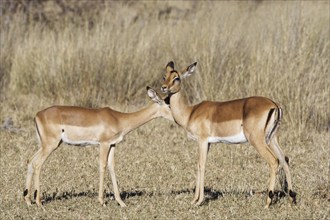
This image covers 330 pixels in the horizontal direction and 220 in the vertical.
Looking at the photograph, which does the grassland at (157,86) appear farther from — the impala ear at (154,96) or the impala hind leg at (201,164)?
the impala ear at (154,96)

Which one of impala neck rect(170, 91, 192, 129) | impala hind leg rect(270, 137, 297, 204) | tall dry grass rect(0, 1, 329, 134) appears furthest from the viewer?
tall dry grass rect(0, 1, 329, 134)

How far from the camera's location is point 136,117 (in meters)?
7.66

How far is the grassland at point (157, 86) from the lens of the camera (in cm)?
754

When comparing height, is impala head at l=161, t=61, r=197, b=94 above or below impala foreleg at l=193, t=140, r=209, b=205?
above

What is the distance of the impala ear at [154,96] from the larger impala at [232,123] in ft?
0.38

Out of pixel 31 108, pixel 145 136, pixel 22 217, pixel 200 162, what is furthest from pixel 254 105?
pixel 31 108

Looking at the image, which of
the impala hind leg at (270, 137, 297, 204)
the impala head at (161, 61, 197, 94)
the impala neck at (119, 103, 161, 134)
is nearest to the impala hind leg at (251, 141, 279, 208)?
the impala hind leg at (270, 137, 297, 204)

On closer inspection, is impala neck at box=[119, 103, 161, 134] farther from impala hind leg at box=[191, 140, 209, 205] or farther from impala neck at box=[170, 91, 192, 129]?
impala hind leg at box=[191, 140, 209, 205]

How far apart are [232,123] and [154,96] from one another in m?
0.90

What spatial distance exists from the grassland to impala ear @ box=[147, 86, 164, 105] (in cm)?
101

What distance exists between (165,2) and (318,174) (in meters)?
12.9

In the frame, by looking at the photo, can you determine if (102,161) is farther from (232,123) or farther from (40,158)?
(232,123)

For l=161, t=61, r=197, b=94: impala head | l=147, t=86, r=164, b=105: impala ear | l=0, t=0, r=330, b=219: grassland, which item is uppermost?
l=161, t=61, r=197, b=94: impala head

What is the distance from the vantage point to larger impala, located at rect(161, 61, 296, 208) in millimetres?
7008
